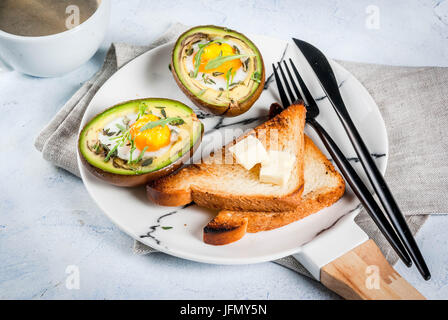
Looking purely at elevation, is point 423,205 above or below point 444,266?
above

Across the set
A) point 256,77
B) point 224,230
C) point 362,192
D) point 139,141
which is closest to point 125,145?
point 139,141

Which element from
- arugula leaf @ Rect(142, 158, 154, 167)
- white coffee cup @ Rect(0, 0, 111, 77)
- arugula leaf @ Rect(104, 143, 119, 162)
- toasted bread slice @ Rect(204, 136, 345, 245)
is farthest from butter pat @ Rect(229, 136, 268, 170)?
white coffee cup @ Rect(0, 0, 111, 77)

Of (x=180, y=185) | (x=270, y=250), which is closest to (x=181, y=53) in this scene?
(x=180, y=185)

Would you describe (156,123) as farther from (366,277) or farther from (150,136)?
(366,277)

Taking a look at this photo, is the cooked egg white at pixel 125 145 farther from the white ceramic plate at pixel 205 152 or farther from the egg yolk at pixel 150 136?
the white ceramic plate at pixel 205 152

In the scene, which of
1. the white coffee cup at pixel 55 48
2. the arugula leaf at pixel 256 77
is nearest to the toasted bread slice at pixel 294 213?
the arugula leaf at pixel 256 77

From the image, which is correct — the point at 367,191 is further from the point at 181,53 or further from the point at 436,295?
the point at 181,53

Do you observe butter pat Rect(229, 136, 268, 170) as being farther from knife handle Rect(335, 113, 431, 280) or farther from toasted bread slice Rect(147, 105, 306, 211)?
knife handle Rect(335, 113, 431, 280)

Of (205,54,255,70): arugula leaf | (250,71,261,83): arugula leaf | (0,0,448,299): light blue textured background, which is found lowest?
(0,0,448,299): light blue textured background
